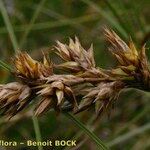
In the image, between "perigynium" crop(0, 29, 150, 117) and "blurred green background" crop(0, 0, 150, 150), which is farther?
"blurred green background" crop(0, 0, 150, 150)

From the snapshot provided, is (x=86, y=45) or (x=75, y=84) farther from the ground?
(x=86, y=45)

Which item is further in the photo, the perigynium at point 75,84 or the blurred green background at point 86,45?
the blurred green background at point 86,45

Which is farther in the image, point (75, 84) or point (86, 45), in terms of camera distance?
point (86, 45)

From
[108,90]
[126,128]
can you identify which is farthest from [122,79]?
[126,128]

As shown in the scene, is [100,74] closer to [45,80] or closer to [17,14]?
[45,80]
